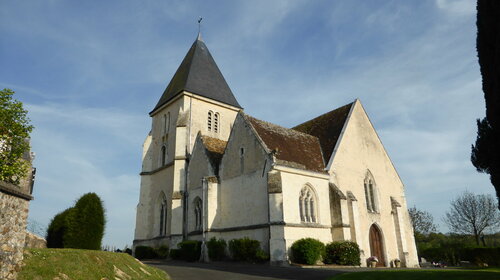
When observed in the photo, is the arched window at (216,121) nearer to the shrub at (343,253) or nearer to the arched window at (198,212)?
the arched window at (198,212)

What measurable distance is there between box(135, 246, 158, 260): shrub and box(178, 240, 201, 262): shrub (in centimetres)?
442

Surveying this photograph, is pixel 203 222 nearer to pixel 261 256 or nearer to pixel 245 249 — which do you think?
pixel 245 249

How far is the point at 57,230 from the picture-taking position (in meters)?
14.2

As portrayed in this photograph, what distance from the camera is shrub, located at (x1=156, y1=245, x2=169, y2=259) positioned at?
25955 mm

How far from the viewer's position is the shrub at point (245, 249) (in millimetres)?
19578

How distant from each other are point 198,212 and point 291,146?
7.80m

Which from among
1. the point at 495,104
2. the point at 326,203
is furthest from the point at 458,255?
the point at 495,104

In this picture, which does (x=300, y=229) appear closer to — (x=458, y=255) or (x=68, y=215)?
(x=68, y=215)

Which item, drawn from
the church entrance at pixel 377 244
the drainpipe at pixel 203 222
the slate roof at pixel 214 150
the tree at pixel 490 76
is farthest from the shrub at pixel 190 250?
the tree at pixel 490 76

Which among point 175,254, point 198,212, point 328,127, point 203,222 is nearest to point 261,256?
point 203,222

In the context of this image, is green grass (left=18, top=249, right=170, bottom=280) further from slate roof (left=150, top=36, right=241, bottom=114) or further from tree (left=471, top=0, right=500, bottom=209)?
slate roof (left=150, top=36, right=241, bottom=114)

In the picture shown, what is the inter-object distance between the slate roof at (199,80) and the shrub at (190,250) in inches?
524

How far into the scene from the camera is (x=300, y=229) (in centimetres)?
1995

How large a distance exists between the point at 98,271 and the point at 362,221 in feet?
56.3
